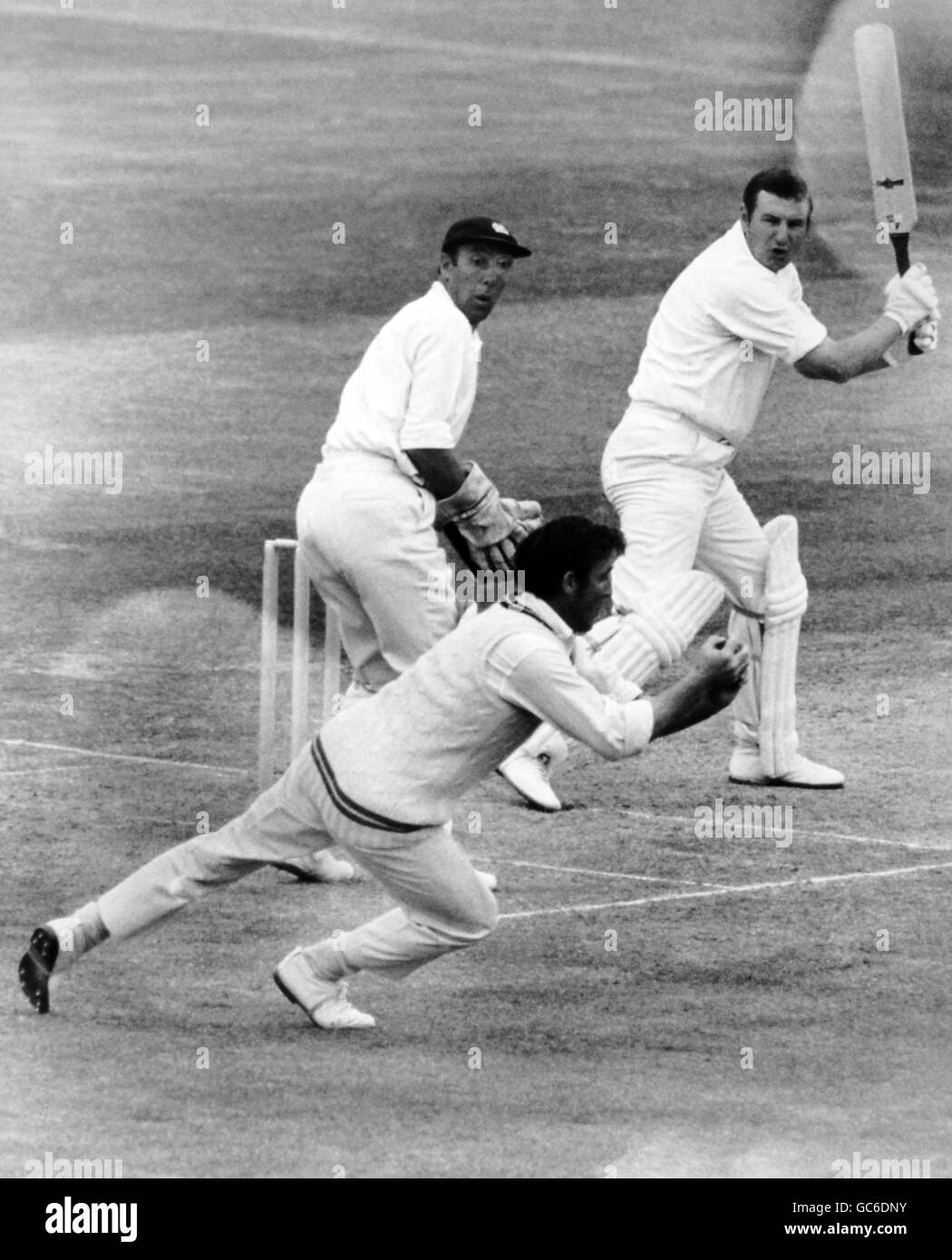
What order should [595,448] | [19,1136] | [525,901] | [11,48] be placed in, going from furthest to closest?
[11,48] < [595,448] < [525,901] < [19,1136]

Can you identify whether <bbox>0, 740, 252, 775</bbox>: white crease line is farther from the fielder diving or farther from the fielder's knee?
the fielder's knee

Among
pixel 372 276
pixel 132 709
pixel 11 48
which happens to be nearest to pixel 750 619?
pixel 132 709

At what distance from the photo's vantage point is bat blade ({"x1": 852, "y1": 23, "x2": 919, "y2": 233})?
9.61 m

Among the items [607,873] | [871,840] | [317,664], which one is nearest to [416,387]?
[607,873]

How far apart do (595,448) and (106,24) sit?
233 inches

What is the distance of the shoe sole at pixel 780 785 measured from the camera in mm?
9680

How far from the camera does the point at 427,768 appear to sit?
21.9 feet

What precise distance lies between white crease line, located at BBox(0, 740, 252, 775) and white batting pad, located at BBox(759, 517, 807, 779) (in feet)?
6.14

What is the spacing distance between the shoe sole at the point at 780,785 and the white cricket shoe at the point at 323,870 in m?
1.82

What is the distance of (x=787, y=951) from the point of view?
7.75 metres

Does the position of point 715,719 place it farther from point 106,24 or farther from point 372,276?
point 106,24

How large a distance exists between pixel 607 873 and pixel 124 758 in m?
2.34

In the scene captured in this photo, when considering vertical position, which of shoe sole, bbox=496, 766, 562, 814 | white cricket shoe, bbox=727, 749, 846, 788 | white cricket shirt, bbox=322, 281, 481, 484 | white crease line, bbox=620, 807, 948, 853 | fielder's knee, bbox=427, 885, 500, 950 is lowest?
fielder's knee, bbox=427, 885, 500, 950

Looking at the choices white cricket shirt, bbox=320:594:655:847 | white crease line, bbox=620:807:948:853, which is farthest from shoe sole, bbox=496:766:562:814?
white cricket shirt, bbox=320:594:655:847
